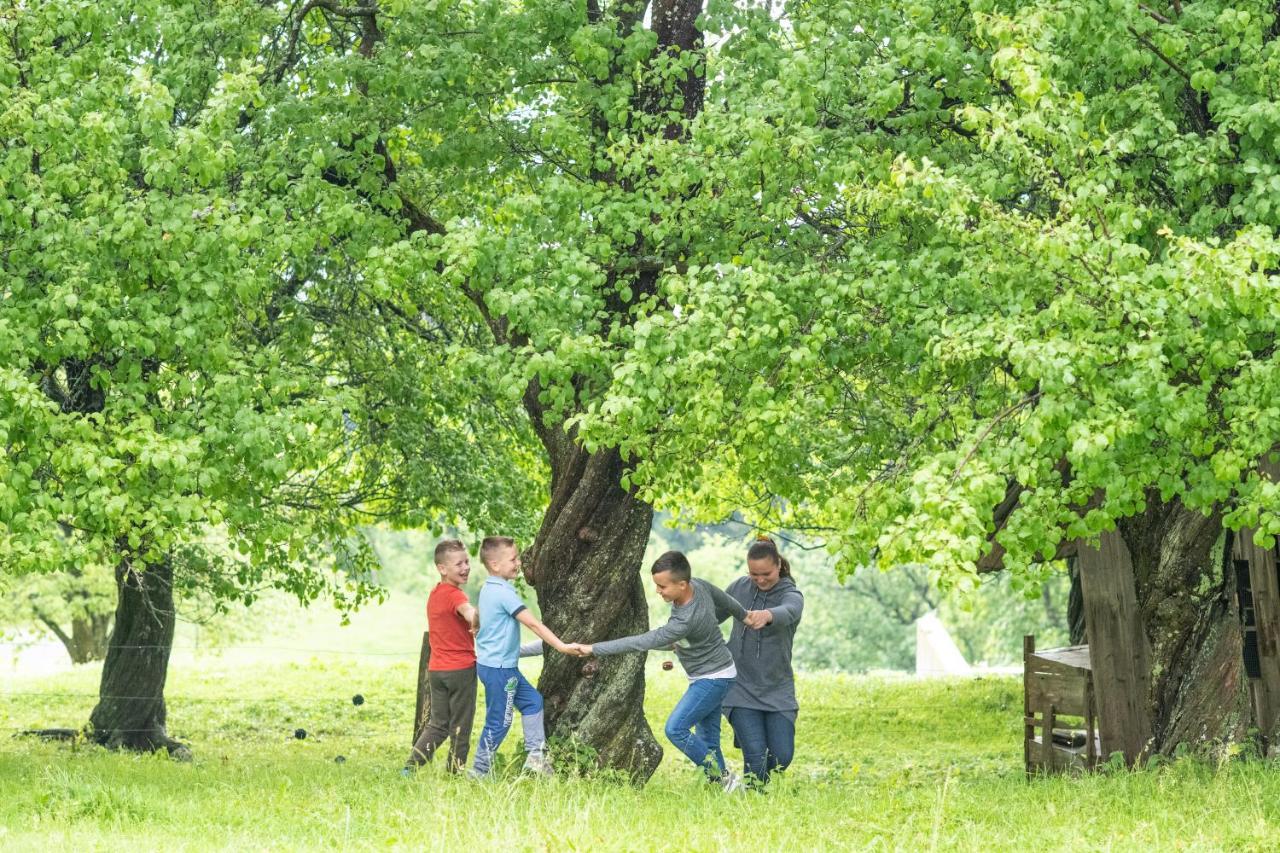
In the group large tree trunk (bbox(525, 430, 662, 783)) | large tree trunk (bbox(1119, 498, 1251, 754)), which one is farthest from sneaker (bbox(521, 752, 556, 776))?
large tree trunk (bbox(1119, 498, 1251, 754))

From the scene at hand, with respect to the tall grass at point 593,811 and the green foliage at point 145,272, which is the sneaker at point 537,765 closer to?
the tall grass at point 593,811

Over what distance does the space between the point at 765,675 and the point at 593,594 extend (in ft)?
8.60

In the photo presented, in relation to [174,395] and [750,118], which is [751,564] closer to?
[750,118]

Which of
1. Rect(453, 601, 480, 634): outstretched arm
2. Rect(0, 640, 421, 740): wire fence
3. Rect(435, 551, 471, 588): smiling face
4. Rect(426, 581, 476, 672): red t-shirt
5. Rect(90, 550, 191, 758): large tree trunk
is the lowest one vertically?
Rect(0, 640, 421, 740): wire fence

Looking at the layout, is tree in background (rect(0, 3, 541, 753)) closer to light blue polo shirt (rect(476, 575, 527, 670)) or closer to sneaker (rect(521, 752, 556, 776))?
light blue polo shirt (rect(476, 575, 527, 670))

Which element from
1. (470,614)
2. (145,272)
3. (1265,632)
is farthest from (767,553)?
(145,272)

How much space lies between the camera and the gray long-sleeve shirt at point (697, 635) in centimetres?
864

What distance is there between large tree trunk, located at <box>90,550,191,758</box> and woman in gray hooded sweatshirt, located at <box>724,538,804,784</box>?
8.74 metres

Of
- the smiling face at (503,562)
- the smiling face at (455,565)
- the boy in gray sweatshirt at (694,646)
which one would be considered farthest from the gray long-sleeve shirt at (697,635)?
the smiling face at (455,565)

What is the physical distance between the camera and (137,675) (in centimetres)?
1598

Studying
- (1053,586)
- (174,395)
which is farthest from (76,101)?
(1053,586)

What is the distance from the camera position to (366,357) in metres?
14.4

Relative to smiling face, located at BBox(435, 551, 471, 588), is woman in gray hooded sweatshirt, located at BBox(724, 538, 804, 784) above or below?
below

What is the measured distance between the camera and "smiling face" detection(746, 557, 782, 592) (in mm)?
9039
